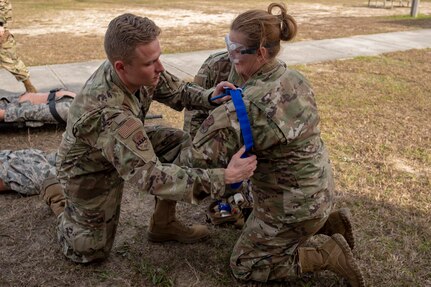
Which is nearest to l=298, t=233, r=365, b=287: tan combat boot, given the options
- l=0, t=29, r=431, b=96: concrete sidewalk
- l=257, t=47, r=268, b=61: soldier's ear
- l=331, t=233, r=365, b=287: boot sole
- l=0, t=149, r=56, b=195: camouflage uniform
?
l=331, t=233, r=365, b=287: boot sole

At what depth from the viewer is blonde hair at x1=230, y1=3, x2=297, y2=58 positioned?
2.42 metres

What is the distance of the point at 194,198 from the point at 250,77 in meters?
0.72

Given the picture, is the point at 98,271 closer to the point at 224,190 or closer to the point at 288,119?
the point at 224,190

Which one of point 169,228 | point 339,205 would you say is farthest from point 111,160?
point 339,205

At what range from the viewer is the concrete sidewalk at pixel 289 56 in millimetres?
7562

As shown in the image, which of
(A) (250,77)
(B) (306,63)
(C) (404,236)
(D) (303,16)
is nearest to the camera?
(A) (250,77)

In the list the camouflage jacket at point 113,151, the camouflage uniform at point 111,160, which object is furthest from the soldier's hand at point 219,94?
the camouflage jacket at point 113,151

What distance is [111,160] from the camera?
2.49 m

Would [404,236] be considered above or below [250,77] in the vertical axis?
below

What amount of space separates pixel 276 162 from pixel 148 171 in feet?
2.32

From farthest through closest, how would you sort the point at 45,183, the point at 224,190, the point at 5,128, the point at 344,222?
the point at 5,128
the point at 45,183
the point at 344,222
the point at 224,190

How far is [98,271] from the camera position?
3.09 m

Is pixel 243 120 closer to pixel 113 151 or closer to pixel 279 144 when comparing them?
pixel 279 144

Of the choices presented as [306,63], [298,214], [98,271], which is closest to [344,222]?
[298,214]
